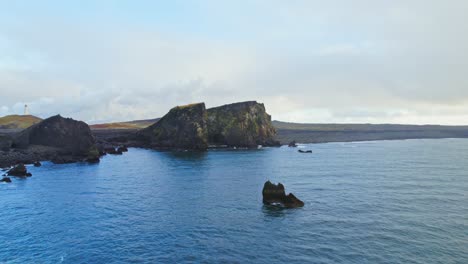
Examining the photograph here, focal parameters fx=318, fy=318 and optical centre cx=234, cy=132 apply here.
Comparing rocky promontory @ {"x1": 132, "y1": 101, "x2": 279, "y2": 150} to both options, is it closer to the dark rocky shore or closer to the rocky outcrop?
the dark rocky shore

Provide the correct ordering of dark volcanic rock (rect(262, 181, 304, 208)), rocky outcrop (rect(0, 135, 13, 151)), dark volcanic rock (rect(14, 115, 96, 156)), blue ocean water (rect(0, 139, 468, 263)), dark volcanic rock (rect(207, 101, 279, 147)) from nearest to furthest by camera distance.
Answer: blue ocean water (rect(0, 139, 468, 263))
dark volcanic rock (rect(262, 181, 304, 208))
rocky outcrop (rect(0, 135, 13, 151))
dark volcanic rock (rect(14, 115, 96, 156))
dark volcanic rock (rect(207, 101, 279, 147))

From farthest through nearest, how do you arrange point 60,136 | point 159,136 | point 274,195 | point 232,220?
point 159,136, point 60,136, point 274,195, point 232,220

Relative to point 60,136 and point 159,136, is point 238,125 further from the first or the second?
point 60,136

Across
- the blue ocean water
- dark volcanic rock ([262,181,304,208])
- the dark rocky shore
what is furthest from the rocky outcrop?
dark volcanic rock ([262,181,304,208])

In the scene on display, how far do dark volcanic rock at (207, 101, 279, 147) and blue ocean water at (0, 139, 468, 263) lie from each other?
9162 cm

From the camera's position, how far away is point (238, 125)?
167000mm

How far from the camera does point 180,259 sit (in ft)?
97.2

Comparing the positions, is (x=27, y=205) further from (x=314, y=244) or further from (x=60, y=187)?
(x=314, y=244)

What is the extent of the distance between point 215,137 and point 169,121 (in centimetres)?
2548

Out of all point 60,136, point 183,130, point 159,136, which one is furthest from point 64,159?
point 159,136

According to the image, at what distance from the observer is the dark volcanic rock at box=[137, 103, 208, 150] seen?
154m

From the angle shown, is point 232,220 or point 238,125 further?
point 238,125

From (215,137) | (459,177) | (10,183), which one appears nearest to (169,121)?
(215,137)

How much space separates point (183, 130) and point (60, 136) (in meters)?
54.7
